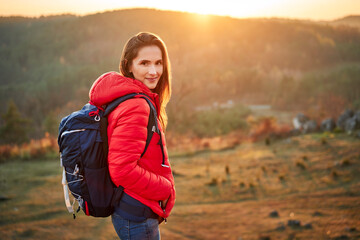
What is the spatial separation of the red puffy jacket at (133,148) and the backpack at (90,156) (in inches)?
1.7

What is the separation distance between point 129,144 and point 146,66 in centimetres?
56

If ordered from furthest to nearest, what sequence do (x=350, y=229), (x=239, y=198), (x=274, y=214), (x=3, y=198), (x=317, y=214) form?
1. (x=239, y=198)
2. (x=3, y=198)
3. (x=274, y=214)
4. (x=317, y=214)
5. (x=350, y=229)

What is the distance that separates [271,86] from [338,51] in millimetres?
23579

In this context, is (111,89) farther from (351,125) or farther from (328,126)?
(328,126)

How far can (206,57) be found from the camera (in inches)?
2569

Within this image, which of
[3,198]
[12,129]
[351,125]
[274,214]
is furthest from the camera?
[12,129]

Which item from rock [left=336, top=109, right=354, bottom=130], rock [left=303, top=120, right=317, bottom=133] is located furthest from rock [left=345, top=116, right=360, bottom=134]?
rock [left=303, top=120, right=317, bottom=133]

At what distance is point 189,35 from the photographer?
72.0 m

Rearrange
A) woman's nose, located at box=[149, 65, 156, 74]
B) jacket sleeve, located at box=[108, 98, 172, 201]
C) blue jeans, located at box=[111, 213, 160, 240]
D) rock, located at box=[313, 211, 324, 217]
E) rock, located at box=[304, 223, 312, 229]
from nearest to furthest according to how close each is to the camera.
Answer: jacket sleeve, located at box=[108, 98, 172, 201], blue jeans, located at box=[111, 213, 160, 240], woman's nose, located at box=[149, 65, 156, 74], rock, located at box=[304, 223, 312, 229], rock, located at box=[313, 211, 324, 217]

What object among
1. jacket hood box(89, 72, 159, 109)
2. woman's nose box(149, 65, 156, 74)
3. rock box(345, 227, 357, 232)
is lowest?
rock box(345, 227, 357, 232)

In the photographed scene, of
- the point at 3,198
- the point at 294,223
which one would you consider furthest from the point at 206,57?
the point at 294,223

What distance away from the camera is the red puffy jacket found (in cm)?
134

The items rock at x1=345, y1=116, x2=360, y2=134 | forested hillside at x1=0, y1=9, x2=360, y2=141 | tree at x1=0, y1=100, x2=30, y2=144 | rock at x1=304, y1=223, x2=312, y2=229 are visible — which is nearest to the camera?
rock at x1=304, y1=223, x2=312, y2=229

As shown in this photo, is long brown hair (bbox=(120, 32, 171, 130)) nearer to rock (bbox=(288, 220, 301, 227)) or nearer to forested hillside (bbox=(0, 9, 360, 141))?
rock (bbox=(288, 220, 301, 227))
